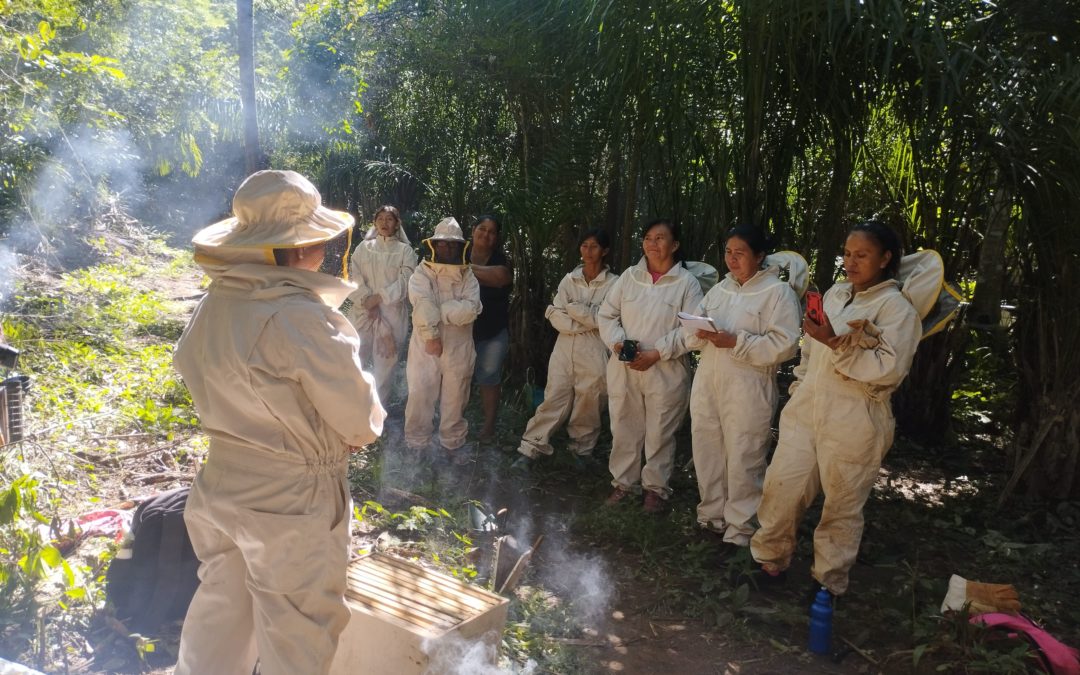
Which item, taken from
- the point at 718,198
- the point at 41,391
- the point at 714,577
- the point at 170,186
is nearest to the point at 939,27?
the point at 718,198

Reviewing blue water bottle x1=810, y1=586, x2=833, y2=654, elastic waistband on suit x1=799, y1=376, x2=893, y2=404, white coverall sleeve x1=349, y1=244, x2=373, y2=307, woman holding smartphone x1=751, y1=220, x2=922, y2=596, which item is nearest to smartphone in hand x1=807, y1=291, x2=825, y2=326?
woman holding smartphone x1=751, y1=220, x2=922, y2=596

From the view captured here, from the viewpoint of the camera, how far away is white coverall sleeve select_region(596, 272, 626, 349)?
5.35 meters

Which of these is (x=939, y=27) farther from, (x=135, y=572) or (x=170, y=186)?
(x=170, y=186)

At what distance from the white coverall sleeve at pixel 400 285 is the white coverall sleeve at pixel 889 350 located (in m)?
3.65

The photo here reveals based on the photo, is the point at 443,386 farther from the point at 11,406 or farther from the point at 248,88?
the point at 248,88

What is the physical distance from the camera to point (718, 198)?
5531mm

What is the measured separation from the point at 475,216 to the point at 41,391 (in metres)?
3.71

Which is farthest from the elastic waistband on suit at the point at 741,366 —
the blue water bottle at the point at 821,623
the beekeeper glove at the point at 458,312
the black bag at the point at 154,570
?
the black bag at the point at 154,570

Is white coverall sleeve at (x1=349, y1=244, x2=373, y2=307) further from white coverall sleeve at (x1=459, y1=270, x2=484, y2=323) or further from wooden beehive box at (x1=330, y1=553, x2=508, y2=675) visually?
wooden beehive box at (x1=330, y1=553, x2=508, y2=675)

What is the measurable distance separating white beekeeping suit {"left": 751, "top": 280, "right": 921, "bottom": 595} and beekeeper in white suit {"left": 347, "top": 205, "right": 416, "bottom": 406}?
328 cm

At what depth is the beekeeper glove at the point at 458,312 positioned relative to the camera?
5.84 m

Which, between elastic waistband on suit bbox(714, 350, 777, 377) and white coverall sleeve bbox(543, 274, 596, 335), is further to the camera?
white coverall sleeve bbox(543, 274, 596, 335)

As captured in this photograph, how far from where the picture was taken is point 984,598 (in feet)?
12.0

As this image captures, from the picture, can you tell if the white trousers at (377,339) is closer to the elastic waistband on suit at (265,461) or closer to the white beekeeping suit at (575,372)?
the white beekeeping suit at (575,372)
